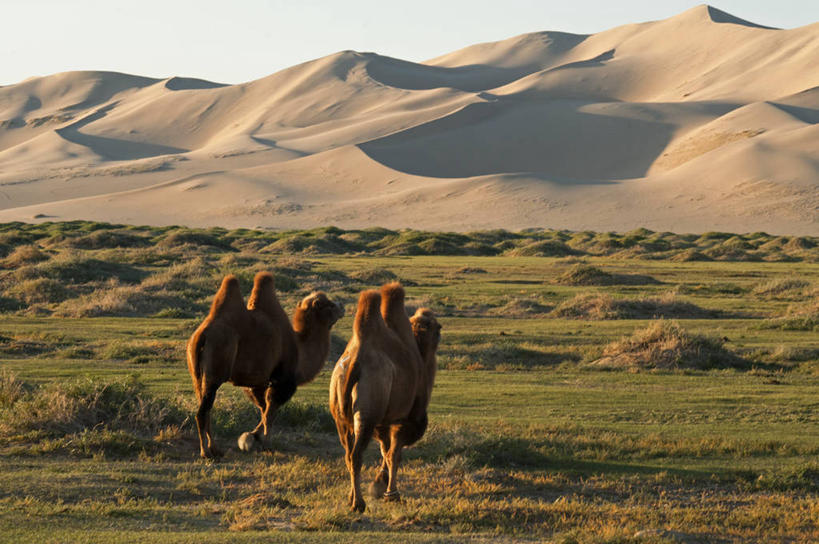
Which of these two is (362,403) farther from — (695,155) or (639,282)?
(695,155)

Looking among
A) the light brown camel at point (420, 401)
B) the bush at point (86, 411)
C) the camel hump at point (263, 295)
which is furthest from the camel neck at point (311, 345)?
the light brown camel at point (420, 401)

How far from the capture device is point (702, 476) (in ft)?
34.8

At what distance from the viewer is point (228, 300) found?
10859mm

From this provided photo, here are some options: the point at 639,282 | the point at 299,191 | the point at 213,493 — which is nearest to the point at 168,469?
the point at 213,493

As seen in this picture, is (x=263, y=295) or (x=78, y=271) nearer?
(x=263, y=295)

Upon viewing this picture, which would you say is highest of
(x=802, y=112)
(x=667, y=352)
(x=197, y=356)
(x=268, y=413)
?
(x=802, y=112)

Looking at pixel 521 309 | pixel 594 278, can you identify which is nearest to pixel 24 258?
pixel 521 309

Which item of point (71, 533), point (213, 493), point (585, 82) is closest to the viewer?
point (71, 533)

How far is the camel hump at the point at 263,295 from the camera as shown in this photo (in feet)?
36.5

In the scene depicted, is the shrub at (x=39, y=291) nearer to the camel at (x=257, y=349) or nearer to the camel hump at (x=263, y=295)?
the camel hump at (x=263, y=295)

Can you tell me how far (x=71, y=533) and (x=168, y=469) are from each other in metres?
2.64

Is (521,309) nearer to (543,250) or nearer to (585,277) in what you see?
(585,277)

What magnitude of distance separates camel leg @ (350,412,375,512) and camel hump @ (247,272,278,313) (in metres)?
3.05

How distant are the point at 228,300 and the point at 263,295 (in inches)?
17.8
